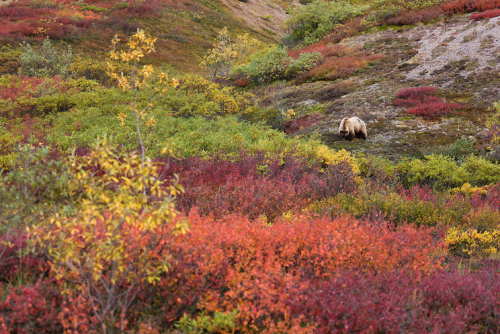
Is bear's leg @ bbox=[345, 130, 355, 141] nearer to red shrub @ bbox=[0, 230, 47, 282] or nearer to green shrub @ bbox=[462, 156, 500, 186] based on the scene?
green shrub @ bbox=[462, 156, 500, 186]

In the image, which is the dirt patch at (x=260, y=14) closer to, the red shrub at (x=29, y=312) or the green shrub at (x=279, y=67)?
the green shrub at (x=279, y=67)

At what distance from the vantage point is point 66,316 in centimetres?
305

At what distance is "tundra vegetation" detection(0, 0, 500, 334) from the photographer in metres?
3.14

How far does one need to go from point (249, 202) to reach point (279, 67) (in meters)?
15.4

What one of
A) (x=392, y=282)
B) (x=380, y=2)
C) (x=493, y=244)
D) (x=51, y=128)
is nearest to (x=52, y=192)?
(x=392, y=282)

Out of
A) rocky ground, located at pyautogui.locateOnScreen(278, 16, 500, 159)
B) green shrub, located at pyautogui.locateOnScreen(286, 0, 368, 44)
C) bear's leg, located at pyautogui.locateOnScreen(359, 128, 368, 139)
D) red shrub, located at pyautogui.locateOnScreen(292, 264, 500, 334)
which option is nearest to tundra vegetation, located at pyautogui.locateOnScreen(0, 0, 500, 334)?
red shrub, located at pyautogui.locateOnScreen(292, 264, 500, 334)

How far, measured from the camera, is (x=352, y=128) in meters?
11.4

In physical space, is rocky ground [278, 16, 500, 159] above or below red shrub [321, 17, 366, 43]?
below

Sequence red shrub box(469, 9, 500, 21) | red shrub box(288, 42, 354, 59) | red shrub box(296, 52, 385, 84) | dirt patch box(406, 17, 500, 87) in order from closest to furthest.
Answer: dirt patch box(406, 17, 500, 87), red shrub box(296, 52, 385, 84), red shrub box(469, 9, 500, 21), red shrub box(288, 42, 354, 59)

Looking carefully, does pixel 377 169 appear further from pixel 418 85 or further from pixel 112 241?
pixel 418 85

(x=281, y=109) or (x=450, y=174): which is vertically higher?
(x=281, y=109)

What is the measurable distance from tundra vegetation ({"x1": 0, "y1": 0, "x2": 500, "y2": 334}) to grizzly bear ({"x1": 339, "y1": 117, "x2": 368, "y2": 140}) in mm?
349

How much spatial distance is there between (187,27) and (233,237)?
37.7 metres

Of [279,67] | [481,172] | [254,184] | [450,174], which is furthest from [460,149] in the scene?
[279,67]
